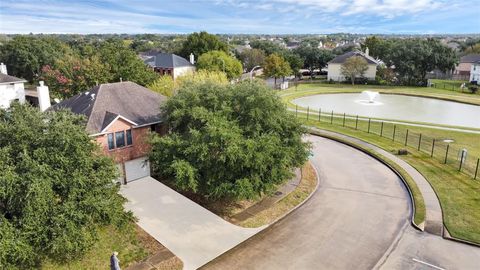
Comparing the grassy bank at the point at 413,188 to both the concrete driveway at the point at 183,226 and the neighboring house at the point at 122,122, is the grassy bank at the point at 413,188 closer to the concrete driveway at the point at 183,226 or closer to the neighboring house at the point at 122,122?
the concrete driveway at the point at 183,226

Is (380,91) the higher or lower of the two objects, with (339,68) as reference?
lower

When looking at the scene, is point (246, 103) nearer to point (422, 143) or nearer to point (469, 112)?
point (422, 143)

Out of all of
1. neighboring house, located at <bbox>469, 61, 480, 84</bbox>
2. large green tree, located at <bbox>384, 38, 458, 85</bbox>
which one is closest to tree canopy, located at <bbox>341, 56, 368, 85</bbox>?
large green tree, located at <bbox>384, 38, 458, 85</bbox>

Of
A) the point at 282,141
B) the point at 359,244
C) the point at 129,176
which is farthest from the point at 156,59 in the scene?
the point at 359,244

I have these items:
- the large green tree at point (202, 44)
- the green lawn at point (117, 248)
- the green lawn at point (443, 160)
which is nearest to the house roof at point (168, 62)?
the large green tree at point (202, 44)

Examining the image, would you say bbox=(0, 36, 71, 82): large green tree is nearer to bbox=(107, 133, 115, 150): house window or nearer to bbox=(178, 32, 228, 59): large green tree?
bbox=(178, 32, 228, 59): large green tree

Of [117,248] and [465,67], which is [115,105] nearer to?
[117,248]

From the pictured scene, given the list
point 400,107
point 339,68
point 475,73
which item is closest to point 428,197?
point 400,107
